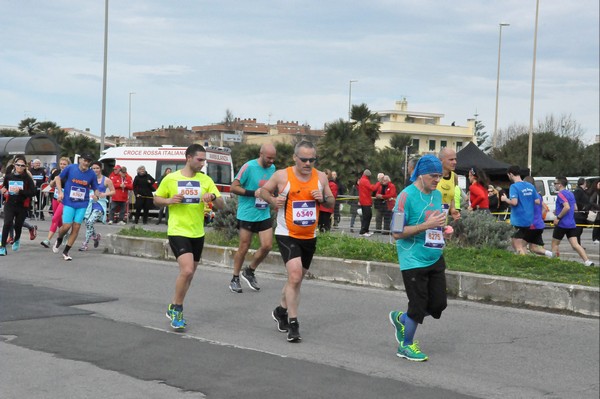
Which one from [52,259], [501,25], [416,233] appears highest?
[501,25]

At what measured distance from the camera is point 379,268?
11.7 meters

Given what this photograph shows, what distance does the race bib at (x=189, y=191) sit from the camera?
28.3ft

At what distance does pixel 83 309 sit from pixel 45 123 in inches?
3040

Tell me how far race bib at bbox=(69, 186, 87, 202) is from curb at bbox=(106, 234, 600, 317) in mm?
1646

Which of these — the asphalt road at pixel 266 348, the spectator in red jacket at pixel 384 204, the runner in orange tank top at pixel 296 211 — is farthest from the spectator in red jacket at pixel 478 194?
the runner in orange tank top at pixel 296 211

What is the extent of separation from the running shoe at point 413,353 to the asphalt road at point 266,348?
4.1 inches

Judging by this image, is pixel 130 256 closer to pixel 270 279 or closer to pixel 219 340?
pixel 270 279

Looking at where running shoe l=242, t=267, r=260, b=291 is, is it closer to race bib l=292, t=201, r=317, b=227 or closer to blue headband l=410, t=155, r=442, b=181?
race bib l=292, t=201, r=317, b=227

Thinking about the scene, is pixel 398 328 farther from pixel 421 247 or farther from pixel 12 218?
pixel 12 218

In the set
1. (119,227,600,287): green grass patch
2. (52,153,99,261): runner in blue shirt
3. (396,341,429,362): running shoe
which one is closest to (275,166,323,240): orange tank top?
(396,341,429,362): running shoe

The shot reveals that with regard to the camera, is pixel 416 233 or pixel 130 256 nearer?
pixel 416 233

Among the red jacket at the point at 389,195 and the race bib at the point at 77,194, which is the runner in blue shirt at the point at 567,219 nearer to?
the red jacket at the point at 389,195

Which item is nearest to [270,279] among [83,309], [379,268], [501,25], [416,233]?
[379,268]

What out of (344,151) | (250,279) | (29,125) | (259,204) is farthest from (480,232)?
(29,125)
